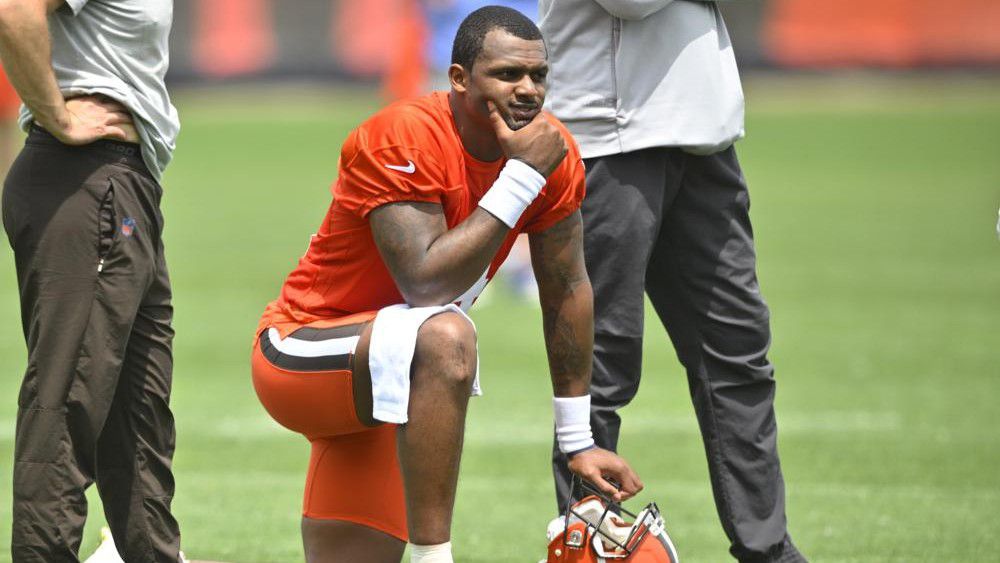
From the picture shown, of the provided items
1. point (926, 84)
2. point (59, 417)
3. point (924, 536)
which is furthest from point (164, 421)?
point (926, 84)

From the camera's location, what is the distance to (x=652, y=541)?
4.42 metres

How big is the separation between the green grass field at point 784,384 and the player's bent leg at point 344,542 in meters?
0.90

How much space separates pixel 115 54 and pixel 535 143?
124 cm

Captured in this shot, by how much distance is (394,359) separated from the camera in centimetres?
417

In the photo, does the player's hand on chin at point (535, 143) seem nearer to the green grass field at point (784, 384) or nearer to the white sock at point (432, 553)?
the white sock at point (432, 553)

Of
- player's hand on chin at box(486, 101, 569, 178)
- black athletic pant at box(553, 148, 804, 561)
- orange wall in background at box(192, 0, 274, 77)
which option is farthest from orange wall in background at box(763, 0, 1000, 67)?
player's hand on chin at box(486, 101, 569, 178)

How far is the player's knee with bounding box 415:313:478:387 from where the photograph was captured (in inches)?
162

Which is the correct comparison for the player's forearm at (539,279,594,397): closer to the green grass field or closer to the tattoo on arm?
the tattoo on arm

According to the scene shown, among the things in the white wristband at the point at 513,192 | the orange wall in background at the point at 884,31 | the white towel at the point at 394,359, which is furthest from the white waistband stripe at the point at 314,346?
the orange wall in background at the point at 884,31

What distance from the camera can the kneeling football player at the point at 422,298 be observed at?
4152 mm

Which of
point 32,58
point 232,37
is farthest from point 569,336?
point 232,37

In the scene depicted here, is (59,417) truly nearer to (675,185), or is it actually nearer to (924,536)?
(675,185)

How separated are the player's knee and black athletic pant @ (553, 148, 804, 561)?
821 mm

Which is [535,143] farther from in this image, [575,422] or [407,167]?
[575,422]
